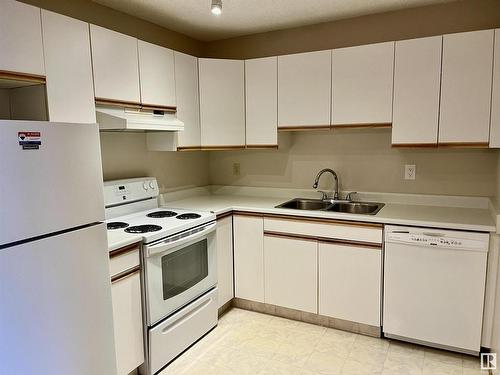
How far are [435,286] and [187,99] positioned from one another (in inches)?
89.9

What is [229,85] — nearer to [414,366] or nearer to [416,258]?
[416,258]

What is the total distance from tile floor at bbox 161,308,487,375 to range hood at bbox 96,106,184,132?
158 centimetres

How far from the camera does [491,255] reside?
7.22 ft

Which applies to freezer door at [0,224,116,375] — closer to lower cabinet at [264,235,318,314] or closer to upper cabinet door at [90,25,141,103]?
upper cabinet door at [90,25,141,103]

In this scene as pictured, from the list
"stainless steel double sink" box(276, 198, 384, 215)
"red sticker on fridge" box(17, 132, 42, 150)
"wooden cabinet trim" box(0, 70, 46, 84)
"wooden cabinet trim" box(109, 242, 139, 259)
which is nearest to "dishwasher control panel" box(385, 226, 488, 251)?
"stainless steel double sink" box(276, 198, 384, 215)

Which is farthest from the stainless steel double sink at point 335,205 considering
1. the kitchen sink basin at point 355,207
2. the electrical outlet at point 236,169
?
the electrical outlet at point 236,169

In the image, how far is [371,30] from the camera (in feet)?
9.63

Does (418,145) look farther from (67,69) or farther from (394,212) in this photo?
(67,69)

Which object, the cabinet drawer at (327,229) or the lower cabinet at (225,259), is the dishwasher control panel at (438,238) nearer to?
the cabinet drawer at (327,229)


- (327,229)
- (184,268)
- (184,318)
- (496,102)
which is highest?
(496,102)

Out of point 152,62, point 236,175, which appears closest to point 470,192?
point 236,175

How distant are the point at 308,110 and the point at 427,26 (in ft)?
3.56

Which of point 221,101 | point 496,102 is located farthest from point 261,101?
point 496,102

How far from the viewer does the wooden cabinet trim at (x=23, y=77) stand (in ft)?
5.51
